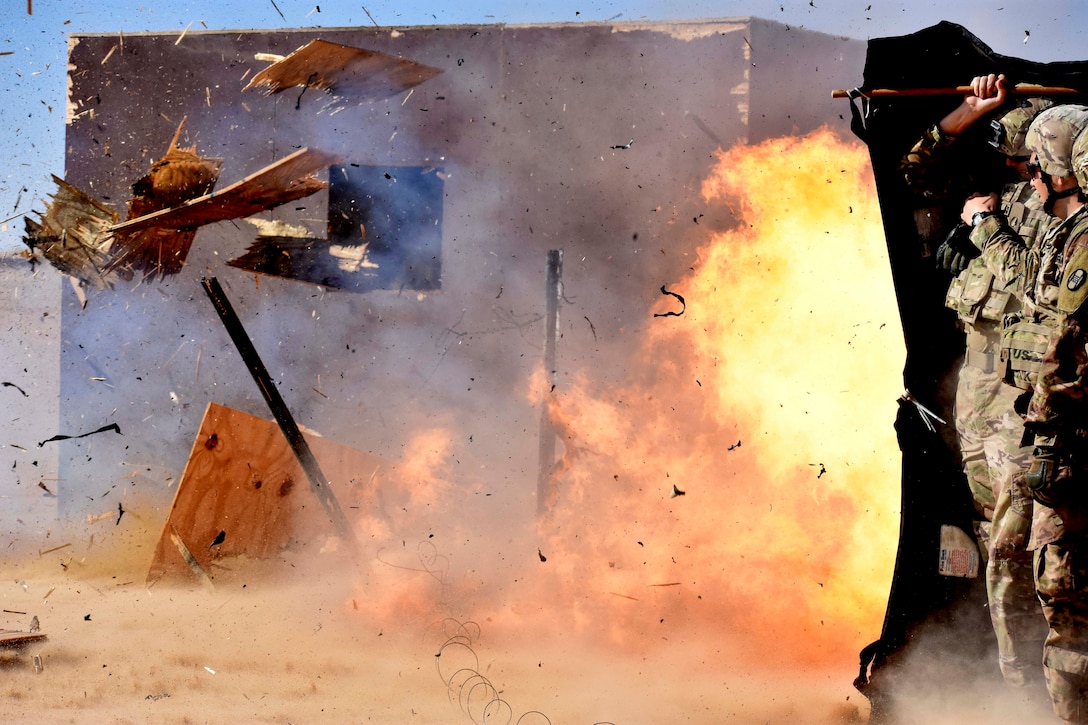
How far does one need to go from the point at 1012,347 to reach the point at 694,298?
4.59 feet

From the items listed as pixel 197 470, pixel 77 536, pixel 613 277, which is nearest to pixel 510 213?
pixel 613 277

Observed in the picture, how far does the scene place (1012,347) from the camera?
3041 mm

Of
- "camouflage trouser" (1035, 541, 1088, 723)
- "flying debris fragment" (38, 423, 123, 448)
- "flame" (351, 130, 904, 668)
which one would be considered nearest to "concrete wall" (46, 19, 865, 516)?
"flying debris fragment" (38, 423, 123, 448)

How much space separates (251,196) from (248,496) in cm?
157

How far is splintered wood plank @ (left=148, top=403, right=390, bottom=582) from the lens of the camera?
4.02 meters

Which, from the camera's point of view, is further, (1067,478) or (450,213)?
(450,213)

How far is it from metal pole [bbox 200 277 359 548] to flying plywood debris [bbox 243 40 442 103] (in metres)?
1.17

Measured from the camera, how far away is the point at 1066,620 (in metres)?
2.99

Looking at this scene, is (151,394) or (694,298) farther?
(151,394)

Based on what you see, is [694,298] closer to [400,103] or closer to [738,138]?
[738,138]

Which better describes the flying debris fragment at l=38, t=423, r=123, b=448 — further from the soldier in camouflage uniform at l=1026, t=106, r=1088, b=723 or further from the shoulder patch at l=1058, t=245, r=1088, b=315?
the shoulder patch at l=1058, t=245, r=1088, b=315

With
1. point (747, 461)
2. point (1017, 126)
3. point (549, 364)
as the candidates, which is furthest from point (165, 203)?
point (1017, 126)

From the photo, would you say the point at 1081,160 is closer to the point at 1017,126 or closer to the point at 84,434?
the point at 1017,126

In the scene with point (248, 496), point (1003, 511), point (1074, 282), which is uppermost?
point (1074, 282)
